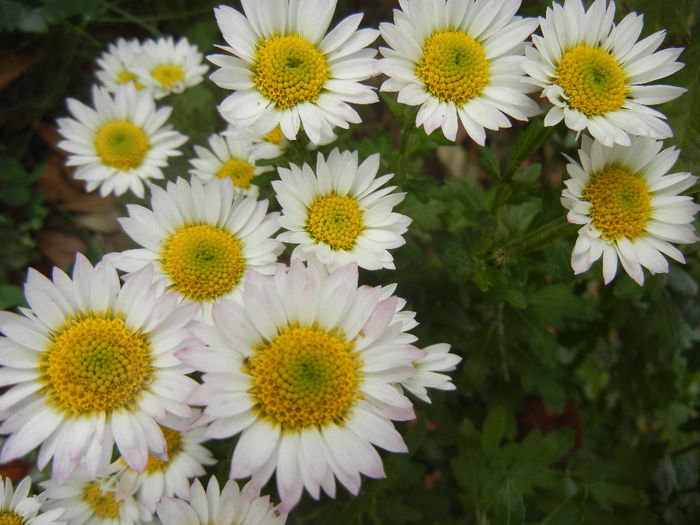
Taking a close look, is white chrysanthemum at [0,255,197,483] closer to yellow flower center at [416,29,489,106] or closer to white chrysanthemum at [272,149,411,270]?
white chrysanthemum at [272,149,411,270]

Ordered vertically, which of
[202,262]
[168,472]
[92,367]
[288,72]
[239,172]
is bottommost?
[168,472]

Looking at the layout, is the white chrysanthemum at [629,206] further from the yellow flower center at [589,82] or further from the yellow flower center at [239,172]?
the yellow flower center at [239,172]

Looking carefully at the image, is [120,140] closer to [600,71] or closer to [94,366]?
[94,366]

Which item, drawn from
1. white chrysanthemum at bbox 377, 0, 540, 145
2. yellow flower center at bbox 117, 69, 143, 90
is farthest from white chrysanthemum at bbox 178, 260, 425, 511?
yellow flower center at bbox 117, 69, 143, 90

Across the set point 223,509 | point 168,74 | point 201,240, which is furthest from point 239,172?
point 223,509

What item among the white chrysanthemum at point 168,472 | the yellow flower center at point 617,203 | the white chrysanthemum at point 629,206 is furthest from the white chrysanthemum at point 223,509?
the yellow flower center at point 617,203
